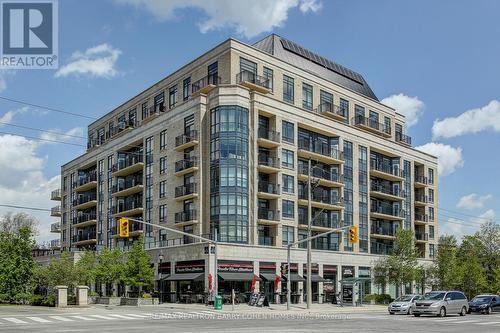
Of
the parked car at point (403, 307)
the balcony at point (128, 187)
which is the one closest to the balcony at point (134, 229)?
the balcony at point (128, 187)

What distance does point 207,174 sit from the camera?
6125 centimetres

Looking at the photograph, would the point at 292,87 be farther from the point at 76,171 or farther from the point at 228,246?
the point at 76,171

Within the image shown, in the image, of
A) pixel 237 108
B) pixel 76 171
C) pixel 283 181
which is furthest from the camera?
pixel 76 171

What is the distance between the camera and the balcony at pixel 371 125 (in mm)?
78250

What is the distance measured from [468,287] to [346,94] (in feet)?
93.7

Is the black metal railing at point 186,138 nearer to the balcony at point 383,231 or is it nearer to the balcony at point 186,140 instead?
the balcony at point 186,140

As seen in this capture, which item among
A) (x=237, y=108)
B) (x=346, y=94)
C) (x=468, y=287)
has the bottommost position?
(x=468, y=287)

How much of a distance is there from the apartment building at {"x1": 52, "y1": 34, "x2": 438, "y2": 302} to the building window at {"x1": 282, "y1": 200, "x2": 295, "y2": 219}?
8.3 inches

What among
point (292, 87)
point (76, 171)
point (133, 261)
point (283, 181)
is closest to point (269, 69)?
point (292, 87)

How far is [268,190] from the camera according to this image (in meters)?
62.3

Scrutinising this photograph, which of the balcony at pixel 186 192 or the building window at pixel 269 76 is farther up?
the building window at pixel 269 76

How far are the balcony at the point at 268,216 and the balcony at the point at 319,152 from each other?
26.9 ft

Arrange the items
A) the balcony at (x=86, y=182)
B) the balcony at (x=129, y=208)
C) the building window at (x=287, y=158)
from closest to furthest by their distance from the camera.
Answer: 1. the building window at (x=287, y=158)
2. the balcony at (x=129, y=208)
3. the balcony at (x=86, y=182)

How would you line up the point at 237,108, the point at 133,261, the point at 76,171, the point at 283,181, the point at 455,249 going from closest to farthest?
the point at 133,261 < the point at 237,108 < the point at 283,181 < the point at 455,249 < the point at 76,171
